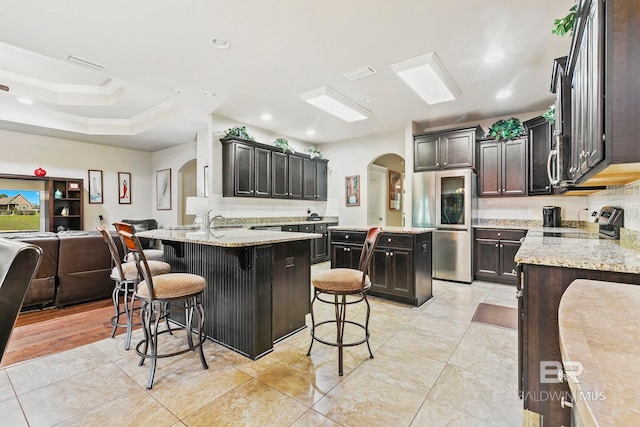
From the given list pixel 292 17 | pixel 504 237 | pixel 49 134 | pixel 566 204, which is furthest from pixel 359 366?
pixel 49 134

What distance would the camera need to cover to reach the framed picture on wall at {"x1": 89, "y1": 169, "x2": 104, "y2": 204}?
6.71m

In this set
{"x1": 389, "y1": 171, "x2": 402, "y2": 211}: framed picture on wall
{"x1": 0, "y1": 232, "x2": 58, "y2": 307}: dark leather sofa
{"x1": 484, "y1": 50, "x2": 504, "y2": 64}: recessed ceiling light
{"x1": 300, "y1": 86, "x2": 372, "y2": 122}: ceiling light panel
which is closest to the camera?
{"x1": 484, "y1": 50, "x2": 504, "y2": 64}: recessed ceiling light

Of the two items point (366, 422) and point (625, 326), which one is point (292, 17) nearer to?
point (625, 326)

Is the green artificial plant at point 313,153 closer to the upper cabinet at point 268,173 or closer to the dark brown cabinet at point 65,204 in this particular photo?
the upper cabinet at point 268,173

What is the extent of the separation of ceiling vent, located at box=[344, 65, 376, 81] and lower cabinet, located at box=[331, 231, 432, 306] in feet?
6.32

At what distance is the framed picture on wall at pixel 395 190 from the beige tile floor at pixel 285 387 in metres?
5.56

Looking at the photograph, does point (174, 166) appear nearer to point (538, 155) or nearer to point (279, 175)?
point (279, 175)

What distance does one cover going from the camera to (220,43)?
288 centimetres

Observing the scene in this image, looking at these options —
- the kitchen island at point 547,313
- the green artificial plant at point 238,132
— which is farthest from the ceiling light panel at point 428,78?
the green artificial plant at point 238,132

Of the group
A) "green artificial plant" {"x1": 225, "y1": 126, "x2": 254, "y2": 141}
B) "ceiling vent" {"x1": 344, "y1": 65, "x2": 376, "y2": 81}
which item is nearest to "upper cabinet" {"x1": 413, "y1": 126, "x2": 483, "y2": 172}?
"ceiling vent" {"x1": 344, "y1": 65, "x2": 376, "y2": 81}

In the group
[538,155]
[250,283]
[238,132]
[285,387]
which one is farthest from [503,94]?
[285,387]

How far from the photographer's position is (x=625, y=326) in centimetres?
64

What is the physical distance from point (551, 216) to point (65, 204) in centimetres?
920

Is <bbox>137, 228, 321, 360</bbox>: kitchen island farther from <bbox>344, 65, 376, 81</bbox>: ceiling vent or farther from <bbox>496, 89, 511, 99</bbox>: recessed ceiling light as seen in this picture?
<bbox>496, 89, 511, 99</bbox>: recessed ceiling light
